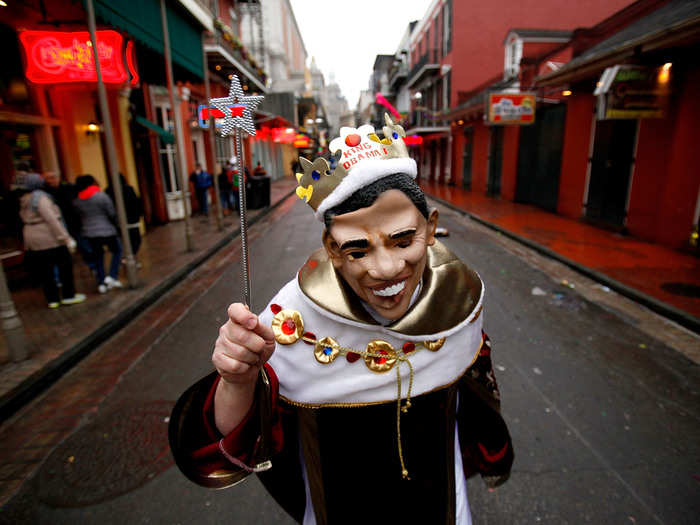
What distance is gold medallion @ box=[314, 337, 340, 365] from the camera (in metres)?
1.32

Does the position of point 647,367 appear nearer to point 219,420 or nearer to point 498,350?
point 498,350

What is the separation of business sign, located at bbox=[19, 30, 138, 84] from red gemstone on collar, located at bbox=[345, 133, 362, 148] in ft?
21.9

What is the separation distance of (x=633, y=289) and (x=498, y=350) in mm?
3101

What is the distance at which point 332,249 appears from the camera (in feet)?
4.28

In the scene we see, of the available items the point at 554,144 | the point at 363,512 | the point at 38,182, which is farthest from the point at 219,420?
the point at 554,144

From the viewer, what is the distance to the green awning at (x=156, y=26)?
6465mm

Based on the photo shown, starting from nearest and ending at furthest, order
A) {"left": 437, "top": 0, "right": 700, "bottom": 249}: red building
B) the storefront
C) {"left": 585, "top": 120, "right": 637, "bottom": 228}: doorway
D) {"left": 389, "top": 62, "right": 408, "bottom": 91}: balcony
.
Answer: the storefront < {"left": 437, "top": 0, "right": 700, "bottom": 249}: red building < {"left": 585, "top": 120, "right": 637, "bottom": 228}: doorway < {"left": 389, "top": 62, "right": 408, "bottom": 91}: balcony

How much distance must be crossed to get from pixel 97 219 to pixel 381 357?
22.2 feet

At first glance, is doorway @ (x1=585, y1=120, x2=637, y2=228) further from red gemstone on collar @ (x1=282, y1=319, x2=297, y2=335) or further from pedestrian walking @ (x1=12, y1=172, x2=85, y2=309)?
pedestrian walking @ (x1=12, y1=172, x2=85, y2=309)

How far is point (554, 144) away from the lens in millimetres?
13500

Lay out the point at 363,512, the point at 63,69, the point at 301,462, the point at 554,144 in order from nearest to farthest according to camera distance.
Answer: the point at 363,512 → the point at 301,462 → the point at 63,69 → the point at 554,144

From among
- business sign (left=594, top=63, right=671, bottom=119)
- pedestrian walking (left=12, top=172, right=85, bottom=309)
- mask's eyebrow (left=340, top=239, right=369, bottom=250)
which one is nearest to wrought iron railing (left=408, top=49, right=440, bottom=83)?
business sign (left=594, top=63, right=671, bottom=119)

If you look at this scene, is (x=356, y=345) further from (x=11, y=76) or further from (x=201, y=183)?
(x=201, y=183)


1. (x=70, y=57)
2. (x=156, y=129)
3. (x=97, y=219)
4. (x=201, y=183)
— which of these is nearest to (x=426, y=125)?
(x=201, y=183)
